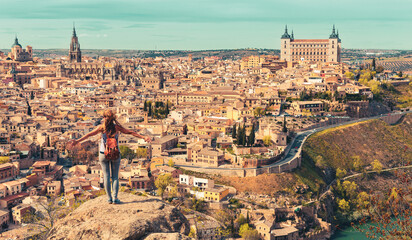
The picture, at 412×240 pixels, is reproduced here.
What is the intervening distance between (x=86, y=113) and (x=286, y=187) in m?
26.6

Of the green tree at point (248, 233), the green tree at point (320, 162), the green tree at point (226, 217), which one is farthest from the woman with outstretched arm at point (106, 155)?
the green tree at point (320, 162)

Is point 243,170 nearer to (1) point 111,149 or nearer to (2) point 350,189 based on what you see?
(2) point 350,189

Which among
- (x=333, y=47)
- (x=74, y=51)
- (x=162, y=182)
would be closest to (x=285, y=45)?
(x=333, y=47)

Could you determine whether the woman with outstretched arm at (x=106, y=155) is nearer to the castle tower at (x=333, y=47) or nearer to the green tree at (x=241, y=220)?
the green tree at (x=241, y=220)

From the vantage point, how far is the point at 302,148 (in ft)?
139

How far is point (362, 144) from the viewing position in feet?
159

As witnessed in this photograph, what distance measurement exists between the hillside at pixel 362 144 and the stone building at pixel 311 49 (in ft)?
117

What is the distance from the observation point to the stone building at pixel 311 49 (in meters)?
87.8

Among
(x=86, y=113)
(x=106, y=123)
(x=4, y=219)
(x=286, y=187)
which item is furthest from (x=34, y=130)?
(x=106, y=123)

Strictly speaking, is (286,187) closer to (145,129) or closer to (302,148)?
(302,148)

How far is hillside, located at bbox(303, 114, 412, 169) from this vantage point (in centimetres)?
4441

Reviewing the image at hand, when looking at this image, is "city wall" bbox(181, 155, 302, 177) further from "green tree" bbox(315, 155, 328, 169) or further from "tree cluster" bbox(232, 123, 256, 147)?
"green tree" bbox(315, 155, 328, 169)

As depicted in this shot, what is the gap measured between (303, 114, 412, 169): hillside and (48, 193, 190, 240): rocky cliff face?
35566 mm

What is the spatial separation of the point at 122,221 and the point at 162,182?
87.3ft
